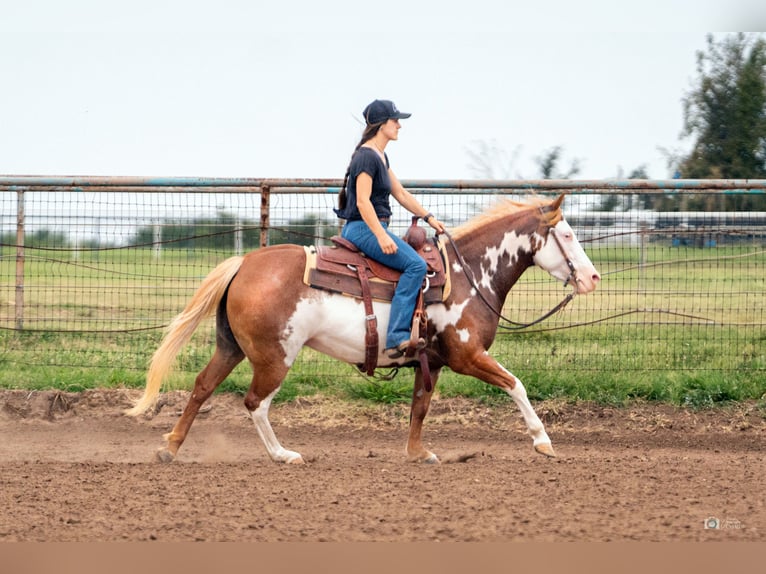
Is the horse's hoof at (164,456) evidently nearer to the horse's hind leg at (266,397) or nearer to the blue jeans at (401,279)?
the horse's hind leg at (266,397)

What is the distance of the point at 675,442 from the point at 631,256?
2723 mm

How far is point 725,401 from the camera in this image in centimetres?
911

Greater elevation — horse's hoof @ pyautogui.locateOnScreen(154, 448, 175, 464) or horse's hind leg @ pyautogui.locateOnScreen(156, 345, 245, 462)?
horse's hind leg @ pyautogui.locateOnScreen(156, 345, 245, 462)

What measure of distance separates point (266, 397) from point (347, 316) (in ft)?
2.75

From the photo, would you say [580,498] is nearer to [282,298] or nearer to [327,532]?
[327,532]

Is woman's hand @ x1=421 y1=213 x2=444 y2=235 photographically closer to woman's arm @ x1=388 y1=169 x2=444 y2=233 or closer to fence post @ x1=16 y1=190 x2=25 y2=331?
woman's arm @ x1=388 y1=169 x2=444 y2=233

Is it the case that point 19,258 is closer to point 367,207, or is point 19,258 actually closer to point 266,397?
point 266,397

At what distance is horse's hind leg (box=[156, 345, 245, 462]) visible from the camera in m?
7.17

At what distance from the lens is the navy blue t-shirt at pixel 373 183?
6920 mm

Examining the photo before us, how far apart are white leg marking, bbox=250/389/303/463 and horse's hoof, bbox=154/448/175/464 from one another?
711 millimetres

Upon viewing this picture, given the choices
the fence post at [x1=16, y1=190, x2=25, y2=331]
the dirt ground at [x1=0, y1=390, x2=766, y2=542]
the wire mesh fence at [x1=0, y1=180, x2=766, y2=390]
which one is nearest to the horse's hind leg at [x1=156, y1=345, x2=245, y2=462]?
the dirt ground at [x1=0, y1=390, x2=766, y2=542]

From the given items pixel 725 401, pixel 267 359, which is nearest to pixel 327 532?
pixel 267 359

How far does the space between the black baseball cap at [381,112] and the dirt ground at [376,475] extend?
250 cm

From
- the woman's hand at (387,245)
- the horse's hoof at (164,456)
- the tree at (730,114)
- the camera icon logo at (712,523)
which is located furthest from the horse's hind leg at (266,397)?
the tree at (730,114)
